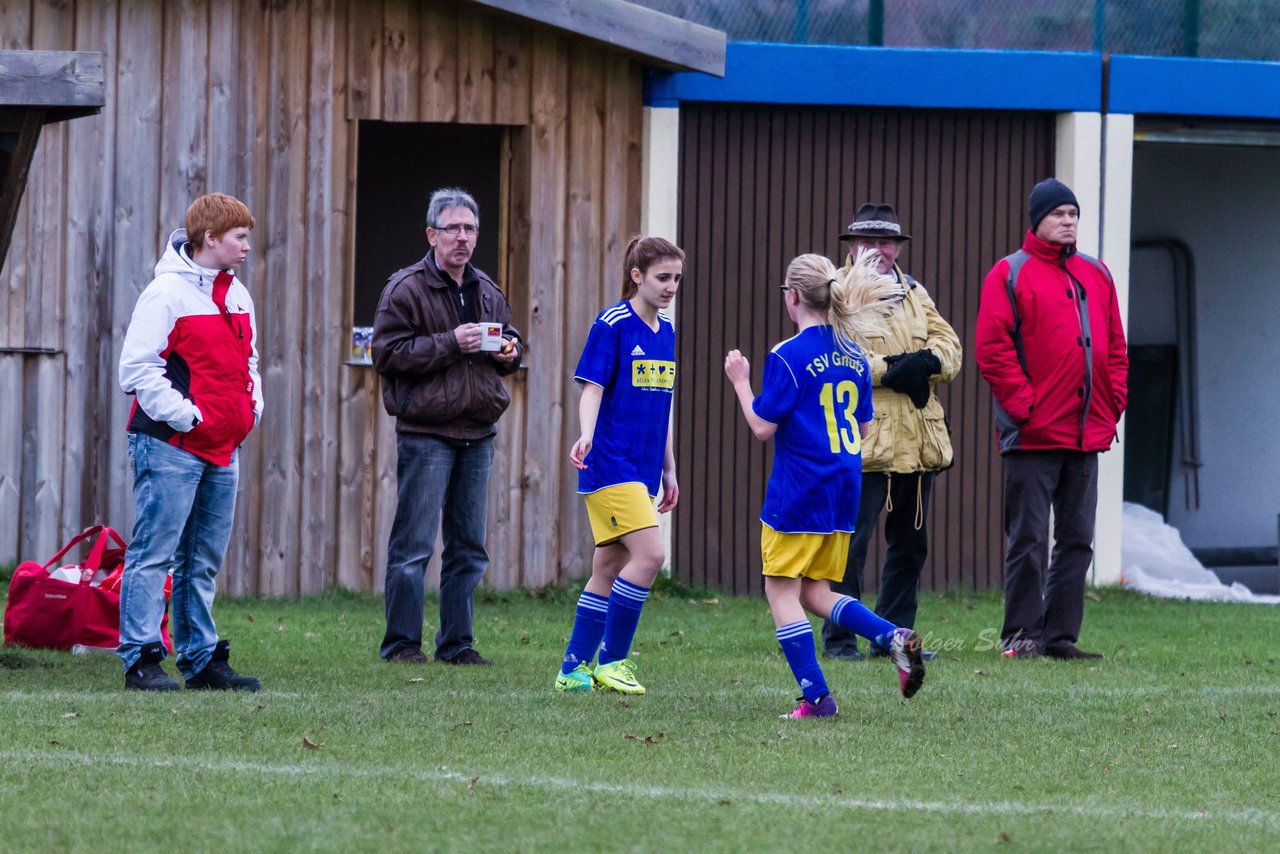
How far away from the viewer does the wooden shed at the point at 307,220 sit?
38.9ft

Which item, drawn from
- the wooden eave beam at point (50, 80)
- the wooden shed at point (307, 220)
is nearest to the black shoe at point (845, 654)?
the wooden shed at point (307, 220)

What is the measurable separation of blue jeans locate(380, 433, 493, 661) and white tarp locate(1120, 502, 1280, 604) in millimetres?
6460

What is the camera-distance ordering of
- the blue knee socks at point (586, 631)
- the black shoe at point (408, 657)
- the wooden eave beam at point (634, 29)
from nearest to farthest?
the blue knee socks at point (586, 631) < the black shoe at point (408, 657) < the wooden eave beam at point (634, 29)

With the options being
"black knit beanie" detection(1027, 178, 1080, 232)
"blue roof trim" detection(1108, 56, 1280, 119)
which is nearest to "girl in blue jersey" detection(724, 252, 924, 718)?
"black knit beanie" detection(1027, 178, 1080, 232)

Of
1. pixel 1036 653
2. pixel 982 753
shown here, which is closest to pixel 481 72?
pixel 1036 653

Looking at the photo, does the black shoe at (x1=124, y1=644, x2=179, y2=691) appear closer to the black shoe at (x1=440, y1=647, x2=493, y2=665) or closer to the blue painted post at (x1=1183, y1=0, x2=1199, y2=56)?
the black shoe at (x1=440, y1=647, x2=493, y2=665)

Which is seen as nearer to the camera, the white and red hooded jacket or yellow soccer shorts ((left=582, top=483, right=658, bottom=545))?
the white and red hooded jacket

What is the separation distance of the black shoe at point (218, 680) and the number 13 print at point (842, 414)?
96.4 inches

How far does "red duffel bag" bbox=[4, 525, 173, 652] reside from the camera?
8711 mm

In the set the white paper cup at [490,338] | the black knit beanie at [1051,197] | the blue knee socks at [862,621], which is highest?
the black knit beanie at [1051,197]

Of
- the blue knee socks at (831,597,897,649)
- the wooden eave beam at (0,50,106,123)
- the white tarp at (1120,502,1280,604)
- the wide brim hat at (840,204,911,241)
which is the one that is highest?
the wooden eave beam at (0,50,106,123)

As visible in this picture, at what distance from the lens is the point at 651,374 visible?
7.74 m

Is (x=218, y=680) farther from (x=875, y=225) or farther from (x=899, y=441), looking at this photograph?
(x=875, y=225)

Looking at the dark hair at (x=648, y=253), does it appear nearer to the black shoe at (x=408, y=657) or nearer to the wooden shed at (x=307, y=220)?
the black shoe at (x=408, y=657)
